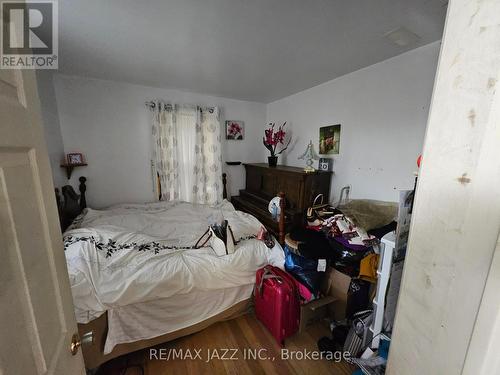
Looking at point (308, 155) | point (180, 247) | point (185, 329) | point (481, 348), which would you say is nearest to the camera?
point (481, 348)

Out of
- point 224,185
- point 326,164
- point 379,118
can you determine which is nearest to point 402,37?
point 379,118

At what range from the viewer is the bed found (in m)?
1.29

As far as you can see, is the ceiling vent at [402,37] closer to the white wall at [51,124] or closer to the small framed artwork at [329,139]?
the small framed artwork at [329,139]

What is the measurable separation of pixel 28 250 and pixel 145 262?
3.89 ft

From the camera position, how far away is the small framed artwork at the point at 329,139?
7.52 ft

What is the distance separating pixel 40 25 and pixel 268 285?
2.47 meters

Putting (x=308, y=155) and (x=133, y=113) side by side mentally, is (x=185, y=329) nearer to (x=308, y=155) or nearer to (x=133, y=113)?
(x=308, y=155)

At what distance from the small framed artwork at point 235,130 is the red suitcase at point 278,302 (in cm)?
231

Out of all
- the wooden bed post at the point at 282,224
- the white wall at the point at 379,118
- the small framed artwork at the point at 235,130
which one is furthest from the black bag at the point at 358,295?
the small framed artwork at the point at 235,130

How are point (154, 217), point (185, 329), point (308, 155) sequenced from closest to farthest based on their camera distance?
point (185, 329)
point (154, 217)
point (308, 155)

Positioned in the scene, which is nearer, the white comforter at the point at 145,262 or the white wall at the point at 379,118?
the white comforter at the point at 145,262

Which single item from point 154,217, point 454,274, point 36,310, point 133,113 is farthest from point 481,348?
point 133,113

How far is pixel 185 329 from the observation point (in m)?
1.55

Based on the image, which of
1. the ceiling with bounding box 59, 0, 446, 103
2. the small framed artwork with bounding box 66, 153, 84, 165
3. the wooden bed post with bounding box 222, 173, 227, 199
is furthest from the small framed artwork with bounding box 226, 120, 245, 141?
the small framed artwork with bounding box 66, 153, 84, 165
